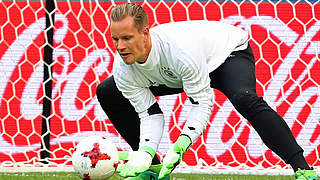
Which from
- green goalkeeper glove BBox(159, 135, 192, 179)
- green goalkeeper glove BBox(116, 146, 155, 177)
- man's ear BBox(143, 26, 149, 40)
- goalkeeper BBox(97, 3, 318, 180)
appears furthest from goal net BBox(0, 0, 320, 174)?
man's ear BBox(143, 26, 149, 40)

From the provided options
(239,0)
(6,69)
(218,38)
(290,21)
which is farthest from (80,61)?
(218,38)

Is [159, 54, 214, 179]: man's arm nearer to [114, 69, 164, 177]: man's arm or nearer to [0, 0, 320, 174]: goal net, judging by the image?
[114, 69, 164, 177]: man's arm

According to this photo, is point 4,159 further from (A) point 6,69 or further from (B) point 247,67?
(B) point 247,67

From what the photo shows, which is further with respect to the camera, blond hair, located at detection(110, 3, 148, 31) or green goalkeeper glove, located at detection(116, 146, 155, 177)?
green goalkeeper glove, located at detection(116, 146, 155, 177)

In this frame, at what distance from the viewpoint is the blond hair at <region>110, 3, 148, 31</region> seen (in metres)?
2.45

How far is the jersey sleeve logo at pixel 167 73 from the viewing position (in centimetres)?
268

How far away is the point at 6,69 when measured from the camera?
14.3 ft

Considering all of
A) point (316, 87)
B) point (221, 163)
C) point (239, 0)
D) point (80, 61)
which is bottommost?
point (221, 163)

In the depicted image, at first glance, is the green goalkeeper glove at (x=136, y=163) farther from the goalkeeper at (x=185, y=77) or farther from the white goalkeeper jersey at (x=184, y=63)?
the white goalkeeper jersey at (x=184, y=63)

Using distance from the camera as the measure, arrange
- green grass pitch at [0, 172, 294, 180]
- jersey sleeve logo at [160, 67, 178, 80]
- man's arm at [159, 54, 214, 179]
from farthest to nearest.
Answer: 1. green grass pitch at [0, 172, 294, 180]
2. jersey sleeve logo at [160, 67, 178, 80]
3. man's arm at [159, 54, 214, 179]

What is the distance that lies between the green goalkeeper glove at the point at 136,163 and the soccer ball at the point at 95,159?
6 centimetres

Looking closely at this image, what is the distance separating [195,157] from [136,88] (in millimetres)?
1657

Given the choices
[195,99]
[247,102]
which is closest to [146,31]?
[195,99]

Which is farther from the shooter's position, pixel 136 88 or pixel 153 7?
pixel 153 7
